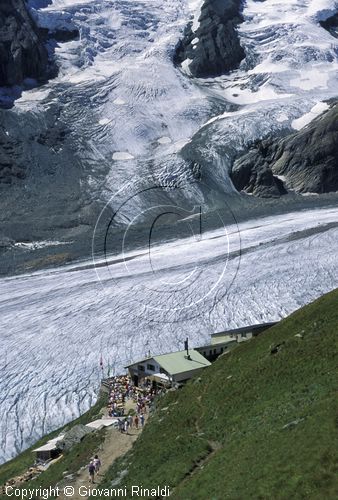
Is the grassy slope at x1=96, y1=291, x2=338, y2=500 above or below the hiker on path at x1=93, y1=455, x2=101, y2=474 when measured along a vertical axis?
above

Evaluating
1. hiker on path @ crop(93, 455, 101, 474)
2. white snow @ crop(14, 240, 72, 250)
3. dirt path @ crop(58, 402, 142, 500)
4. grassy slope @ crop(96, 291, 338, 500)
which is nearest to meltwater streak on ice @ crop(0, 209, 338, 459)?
dirt path @ crop(58, 402, 142, 500)

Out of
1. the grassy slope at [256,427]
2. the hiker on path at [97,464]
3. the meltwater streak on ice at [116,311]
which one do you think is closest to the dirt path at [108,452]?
the hiker on path at [97,464]

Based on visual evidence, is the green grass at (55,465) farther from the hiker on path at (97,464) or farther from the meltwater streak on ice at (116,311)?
the meltwater streak on ice at (116,311)

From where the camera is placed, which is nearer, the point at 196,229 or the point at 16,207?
the point at 196,229

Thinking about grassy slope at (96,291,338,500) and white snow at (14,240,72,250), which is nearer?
grassy slope at (96,291,338,500)

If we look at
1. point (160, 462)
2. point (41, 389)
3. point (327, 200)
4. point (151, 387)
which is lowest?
point (327, 200)

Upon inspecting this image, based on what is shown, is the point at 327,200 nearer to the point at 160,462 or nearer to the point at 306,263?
the point at 306,263

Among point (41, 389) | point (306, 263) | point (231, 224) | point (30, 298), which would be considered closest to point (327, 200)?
point (231, 224)

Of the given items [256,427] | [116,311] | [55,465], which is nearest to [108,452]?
[55,465]

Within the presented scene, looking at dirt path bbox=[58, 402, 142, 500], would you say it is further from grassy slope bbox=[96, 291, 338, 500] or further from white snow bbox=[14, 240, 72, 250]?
white snow bbox=[14, 240, 72, 250]
